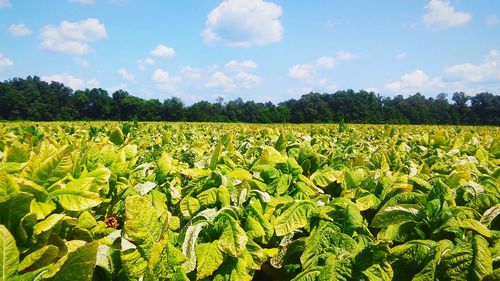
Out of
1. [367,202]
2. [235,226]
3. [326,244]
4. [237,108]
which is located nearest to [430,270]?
[326,244]

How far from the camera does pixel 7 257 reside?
3.34 ft

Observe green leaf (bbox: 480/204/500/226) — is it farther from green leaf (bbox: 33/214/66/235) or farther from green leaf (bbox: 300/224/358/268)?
green leaf (bbox: 33/214/66/235)

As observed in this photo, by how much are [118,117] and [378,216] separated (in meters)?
92.1

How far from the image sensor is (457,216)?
1.55 metres

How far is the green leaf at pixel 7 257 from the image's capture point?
1.01 m

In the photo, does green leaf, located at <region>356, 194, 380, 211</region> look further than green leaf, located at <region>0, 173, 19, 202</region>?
Yes

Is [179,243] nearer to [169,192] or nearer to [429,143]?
[169,192]

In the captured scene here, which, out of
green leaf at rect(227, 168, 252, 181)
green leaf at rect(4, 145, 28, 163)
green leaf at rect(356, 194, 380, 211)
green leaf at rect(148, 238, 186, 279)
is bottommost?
green leaf at rect(148, 238, 186, 279)

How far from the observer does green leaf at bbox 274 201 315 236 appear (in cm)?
153

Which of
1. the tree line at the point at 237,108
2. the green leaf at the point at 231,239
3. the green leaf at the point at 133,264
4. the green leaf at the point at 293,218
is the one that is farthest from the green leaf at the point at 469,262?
the tree line at the point at 237,108

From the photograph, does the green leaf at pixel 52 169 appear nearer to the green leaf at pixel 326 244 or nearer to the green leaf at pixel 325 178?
the green leaf at pixel 326 244

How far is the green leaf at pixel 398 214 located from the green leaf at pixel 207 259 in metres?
0.75

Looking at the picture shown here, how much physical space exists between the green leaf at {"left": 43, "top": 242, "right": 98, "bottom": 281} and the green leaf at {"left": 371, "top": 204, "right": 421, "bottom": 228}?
119 centimetres

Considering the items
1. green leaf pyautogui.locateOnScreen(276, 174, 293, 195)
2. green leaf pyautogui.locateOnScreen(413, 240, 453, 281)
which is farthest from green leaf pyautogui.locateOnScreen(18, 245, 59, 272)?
green leaf pyautogui.locateOnScreen(413, 240, 453, 281)
